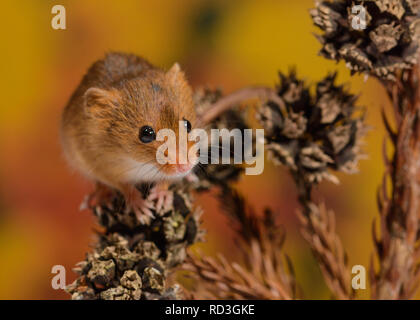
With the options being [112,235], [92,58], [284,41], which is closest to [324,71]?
[284,41]

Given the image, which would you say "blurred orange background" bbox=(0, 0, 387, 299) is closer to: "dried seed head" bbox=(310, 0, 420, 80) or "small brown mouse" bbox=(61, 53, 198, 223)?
"small brown mouse" bbox=(61, 53, 198, 223)

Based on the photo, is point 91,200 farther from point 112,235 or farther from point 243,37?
point 243,37

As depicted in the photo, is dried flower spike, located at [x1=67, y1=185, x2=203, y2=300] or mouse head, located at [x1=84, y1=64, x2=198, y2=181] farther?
mouse head, located at [x1=84, y1=64, x2=198, y2=181]

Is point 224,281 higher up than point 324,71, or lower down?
lower down

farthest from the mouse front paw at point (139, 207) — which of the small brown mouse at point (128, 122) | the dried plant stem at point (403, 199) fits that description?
the dried plant stem at point (403, 199)

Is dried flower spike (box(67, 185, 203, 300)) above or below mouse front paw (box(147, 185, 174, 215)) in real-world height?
below

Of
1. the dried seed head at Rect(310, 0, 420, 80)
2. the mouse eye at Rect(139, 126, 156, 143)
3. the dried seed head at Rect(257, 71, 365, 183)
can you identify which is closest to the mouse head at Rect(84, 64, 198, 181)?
the mouse eye at Rect(139, 126, 156, 143)

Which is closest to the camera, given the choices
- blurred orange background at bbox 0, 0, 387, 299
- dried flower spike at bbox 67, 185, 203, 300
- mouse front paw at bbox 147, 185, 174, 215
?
dried flower spike at bbox 67, 185, 203, 300
